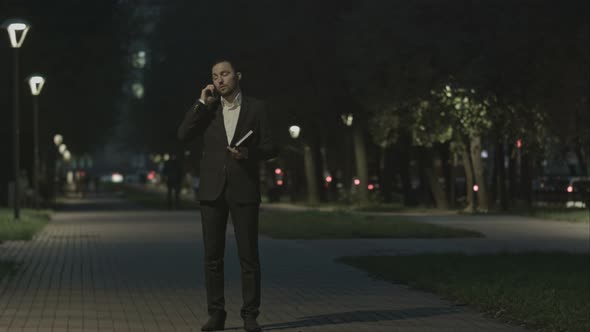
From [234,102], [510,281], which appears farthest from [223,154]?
[510,281]

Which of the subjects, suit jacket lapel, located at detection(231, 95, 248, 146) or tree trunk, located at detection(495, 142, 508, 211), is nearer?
suit jacket lapel, located at detection(231, 95, 248, 146)

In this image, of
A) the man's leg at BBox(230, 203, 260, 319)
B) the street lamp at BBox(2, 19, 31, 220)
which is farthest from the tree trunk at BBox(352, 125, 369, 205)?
the man's leg at BBox(230, 203, 260, 319)

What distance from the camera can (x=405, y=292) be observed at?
14109mm

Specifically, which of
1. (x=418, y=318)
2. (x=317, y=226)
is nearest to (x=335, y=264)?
(x=418, y=318)

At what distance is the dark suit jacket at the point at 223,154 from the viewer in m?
10.2

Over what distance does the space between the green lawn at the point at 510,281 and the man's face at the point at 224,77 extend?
10.4 feet

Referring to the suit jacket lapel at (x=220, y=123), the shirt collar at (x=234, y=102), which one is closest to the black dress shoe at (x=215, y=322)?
the suit jacket lapel at (x=220, y=123)

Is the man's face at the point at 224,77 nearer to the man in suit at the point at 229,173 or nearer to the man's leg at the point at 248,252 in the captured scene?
the man in suit at the point at 229,173

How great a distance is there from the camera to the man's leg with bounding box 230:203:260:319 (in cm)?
1020

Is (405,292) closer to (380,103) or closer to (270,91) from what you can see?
(380,103)

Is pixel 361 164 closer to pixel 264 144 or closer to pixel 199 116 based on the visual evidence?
pixel 264 144

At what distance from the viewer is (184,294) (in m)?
13.7

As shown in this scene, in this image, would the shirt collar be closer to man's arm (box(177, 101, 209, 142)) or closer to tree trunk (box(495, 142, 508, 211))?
man's arm (box(177, 101, 209, 142))

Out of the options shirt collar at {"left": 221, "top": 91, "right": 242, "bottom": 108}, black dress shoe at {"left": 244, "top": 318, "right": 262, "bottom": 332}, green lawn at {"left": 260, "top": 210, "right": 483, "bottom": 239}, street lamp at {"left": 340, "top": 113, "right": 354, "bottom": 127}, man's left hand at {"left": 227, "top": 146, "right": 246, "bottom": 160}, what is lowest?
black dress shoe at {"left": 244, "top": 318, "right": 262, "bottom": 332}
